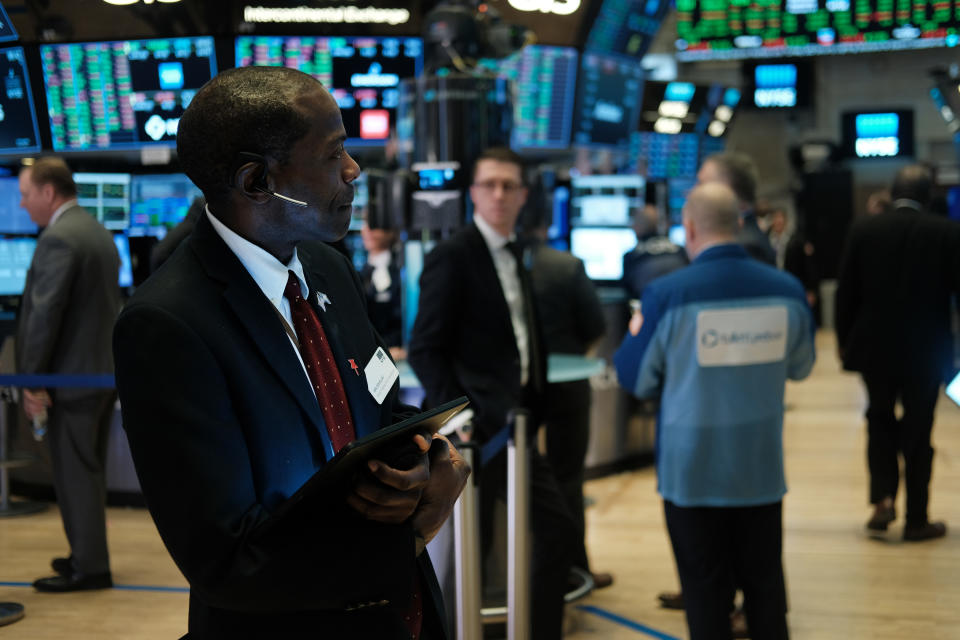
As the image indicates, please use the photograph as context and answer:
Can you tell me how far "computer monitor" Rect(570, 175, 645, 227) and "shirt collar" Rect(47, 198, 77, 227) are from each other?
6.83 metres

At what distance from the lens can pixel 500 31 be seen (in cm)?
498

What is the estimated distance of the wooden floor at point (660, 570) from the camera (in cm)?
312

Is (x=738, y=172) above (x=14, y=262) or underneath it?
above

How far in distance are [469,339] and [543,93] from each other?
176 inches

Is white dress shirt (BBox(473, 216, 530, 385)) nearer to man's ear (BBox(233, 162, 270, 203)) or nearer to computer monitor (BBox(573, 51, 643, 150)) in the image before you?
man's ear (BBox(233, 162, 270, 203))

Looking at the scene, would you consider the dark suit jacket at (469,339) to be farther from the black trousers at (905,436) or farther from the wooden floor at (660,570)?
the black trousers at (905,436)

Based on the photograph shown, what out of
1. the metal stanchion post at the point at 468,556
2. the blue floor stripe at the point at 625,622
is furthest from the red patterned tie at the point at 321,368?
the blue floor stripe at the point at 625,622

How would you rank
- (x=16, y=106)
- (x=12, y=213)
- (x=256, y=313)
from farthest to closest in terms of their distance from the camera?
(x=12, y=213), (x=16, y=106), (x=256, y=313)

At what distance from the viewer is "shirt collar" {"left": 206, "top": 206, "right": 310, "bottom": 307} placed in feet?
4.74

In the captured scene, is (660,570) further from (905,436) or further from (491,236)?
Answer: (491,236)

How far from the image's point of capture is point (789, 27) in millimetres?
Result: 7066

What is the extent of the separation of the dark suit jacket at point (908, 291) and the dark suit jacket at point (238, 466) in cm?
442

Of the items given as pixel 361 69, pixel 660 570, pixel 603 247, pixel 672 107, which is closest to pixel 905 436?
pixel 660 570

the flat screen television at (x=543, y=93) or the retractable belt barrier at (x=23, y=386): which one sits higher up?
the flat screen television at (x=543, y=93)
